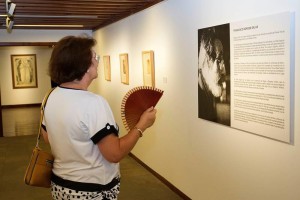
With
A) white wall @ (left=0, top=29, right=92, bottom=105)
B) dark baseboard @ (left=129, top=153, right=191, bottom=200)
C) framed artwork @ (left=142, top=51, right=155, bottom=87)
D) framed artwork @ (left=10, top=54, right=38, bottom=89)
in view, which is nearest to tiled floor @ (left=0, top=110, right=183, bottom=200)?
dark baseboard @ (left=129, top=153, right=191, bottom=200)

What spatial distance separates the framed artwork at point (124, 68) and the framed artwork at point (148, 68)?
0.90m

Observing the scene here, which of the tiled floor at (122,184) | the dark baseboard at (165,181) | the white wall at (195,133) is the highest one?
the white wall at (195,133)

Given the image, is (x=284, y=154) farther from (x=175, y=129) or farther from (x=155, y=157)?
(x=155, y=157)

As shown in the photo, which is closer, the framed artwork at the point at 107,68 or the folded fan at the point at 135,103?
the folded fan at the point at 135,103

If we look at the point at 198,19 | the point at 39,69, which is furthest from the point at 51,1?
the point at 39,69

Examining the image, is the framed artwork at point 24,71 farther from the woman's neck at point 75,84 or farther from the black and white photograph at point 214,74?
the woman's neck at point 75,84

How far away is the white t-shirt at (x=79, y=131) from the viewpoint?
162 centimetres

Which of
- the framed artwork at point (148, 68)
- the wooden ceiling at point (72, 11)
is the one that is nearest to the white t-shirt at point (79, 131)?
the framed artwork at point (148, 68)

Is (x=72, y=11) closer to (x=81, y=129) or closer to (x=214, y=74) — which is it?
(x=214, y=74)

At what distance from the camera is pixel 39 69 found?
553 inches

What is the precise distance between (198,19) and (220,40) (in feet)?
1.77

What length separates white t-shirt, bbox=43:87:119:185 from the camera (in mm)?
1624

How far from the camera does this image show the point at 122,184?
4.70m

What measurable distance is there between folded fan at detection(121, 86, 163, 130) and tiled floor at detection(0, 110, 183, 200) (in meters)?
2.52
